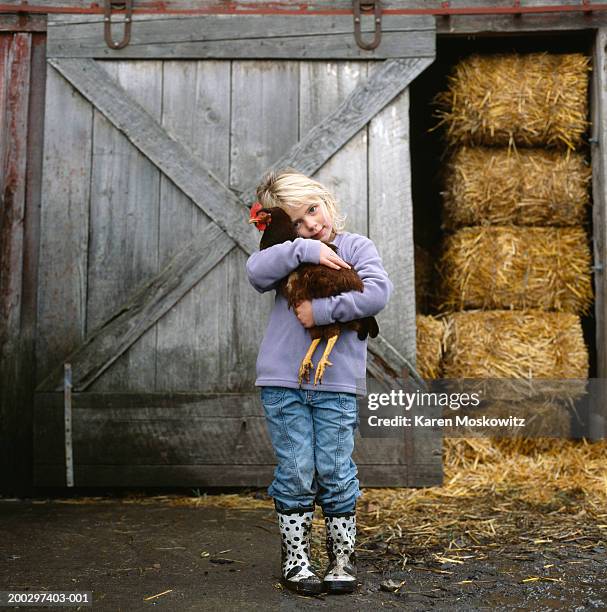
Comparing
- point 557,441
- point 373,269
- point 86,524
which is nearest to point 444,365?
point 557,441

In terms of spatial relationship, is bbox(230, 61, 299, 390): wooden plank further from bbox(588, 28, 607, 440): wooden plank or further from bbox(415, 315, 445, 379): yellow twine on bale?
bbox(588, 28, 607, 440): wooden plank

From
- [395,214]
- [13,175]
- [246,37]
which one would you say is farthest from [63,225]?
[395,214]

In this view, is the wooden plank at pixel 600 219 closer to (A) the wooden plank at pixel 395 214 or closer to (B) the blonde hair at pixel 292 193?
(A) the wooden plank at pixel 395 214

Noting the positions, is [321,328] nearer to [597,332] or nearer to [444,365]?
[444,365]

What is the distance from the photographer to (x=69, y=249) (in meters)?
3.95

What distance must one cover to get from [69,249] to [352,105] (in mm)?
1852

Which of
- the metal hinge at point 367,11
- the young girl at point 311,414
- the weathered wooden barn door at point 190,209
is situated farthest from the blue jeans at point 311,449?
the metal hinge at point 367,11

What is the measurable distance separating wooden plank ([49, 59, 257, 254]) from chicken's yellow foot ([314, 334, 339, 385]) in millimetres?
1659

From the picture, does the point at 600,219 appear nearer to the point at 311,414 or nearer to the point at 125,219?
the point at 311,414

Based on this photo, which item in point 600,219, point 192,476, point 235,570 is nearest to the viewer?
→ point 235,570

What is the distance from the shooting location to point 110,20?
397 cm

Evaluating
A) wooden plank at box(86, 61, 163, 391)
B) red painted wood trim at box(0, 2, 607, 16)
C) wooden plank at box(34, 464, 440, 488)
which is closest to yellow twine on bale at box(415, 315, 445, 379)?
wooden plank at box(34, 464, 440, 488)

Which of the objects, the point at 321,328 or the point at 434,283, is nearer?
the point at 321,328

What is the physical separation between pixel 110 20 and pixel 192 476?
2.69 m
